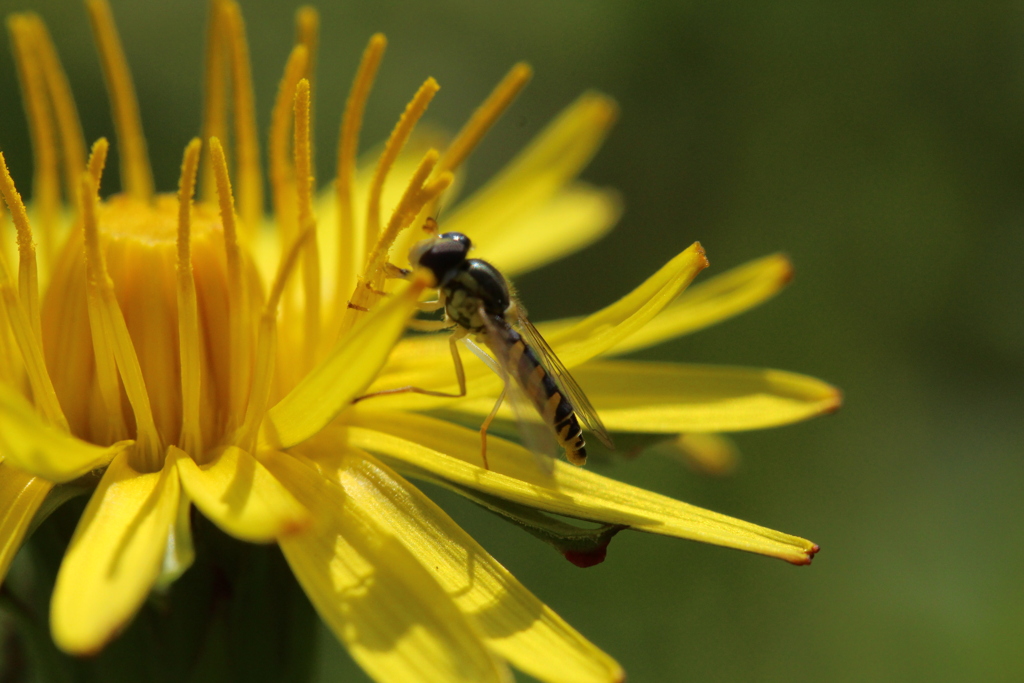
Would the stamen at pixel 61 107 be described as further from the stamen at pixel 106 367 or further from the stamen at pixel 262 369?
the stamen at pixel 262 369

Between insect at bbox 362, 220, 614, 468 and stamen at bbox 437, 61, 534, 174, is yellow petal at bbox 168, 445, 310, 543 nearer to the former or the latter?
insect at bbox 362, 220, 614, 468

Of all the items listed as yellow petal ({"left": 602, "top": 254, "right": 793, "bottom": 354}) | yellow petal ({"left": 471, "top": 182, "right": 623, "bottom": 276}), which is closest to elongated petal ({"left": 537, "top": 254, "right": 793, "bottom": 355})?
yellow petal ({"left": 602, "top": 254, "right": 793, "bottom": 354})

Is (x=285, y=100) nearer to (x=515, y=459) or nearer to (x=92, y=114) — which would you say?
(x=515, y=459)

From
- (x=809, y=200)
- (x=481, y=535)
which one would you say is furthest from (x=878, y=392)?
(x=481, y=535)

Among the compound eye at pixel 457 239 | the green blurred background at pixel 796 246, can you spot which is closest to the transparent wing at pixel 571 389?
the compound eye at pixel 457 239

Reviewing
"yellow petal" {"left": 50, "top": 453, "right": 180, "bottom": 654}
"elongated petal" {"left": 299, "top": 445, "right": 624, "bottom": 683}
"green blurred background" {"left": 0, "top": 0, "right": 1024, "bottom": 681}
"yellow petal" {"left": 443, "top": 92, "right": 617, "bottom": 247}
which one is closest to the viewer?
"yellow petal" {"left": 50, "top": 453, "right": 180, "bottom": 654}
